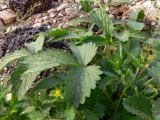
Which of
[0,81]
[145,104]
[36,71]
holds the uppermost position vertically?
[36,71]

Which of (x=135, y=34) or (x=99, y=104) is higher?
(x=135, y=34)

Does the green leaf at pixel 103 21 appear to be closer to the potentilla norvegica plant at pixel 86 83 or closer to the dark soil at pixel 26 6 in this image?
the potentilla norvegica plant at pixel 86 83

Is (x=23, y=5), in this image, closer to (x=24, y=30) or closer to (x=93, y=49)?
(x=24, y=30)

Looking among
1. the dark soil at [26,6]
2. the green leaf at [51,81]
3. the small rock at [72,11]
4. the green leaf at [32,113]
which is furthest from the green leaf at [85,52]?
the dark soil at [26,6]

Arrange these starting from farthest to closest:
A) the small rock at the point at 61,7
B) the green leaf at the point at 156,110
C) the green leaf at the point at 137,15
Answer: the small rock at the point at 61,7
the green leaf at the point at 137,15
the green leaf at the point at 156,110

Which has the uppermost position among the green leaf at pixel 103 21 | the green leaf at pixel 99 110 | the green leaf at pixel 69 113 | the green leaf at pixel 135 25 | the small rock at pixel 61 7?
the green leaf at pixel 103 21

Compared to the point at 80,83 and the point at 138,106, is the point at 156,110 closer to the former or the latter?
the point at 138,106

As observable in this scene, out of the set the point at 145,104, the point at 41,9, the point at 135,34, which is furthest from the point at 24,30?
the point at 145,104
